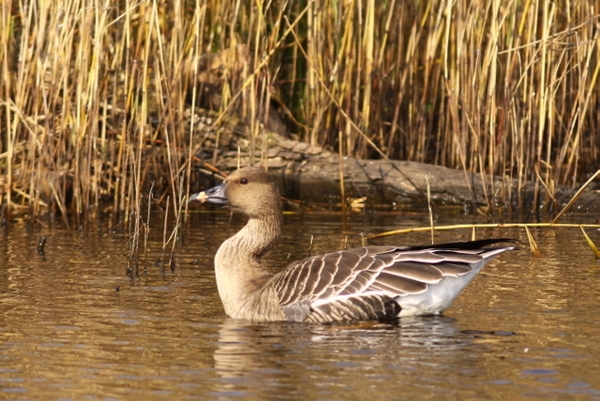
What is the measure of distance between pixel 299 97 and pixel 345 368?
7844 mm

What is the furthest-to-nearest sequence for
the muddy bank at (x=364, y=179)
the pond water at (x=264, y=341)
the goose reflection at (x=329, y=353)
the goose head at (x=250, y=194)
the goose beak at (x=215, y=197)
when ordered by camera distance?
the muddy bank at (x=364, y=179) < the goose beak at (x=215, y=197) < the goose head at (x=250, y=194) < the goose reflection at (x=329, y=353) < the pond water at (x=264, y=341)

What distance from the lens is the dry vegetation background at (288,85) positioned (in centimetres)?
1028

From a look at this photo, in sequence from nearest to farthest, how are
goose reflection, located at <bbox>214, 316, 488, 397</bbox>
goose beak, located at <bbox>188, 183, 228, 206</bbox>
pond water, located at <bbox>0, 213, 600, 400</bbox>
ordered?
1. pond water, located at <bbox>0, 213, 600, 400</bbox>
2. goose reflection, located at <bbox>214, 316, 488, 397</bbox>
3. goose beak, located at <bbox>188, 183, 228, 206</bbox>

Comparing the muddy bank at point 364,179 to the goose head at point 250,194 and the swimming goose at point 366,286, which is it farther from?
the swimming goose at point 366,286

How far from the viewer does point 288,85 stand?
43.0 feet

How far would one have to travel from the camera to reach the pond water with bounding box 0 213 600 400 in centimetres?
518

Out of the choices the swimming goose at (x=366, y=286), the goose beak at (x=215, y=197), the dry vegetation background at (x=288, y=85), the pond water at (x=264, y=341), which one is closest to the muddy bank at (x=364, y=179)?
the dry vegetation background at (x=288, y=85)

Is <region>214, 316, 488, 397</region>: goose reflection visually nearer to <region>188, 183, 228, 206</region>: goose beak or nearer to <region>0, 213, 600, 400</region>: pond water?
<region>0, 213, 600, 400</region>: pond water

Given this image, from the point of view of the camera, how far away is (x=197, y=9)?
1012 cm

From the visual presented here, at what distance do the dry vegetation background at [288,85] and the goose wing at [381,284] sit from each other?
2485 mm

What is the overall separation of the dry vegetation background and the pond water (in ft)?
4.34

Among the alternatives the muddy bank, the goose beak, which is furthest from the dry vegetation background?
the goose beak

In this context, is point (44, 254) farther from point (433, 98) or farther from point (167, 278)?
point (433, 98)

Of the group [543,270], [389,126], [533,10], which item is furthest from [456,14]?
[543,270]
